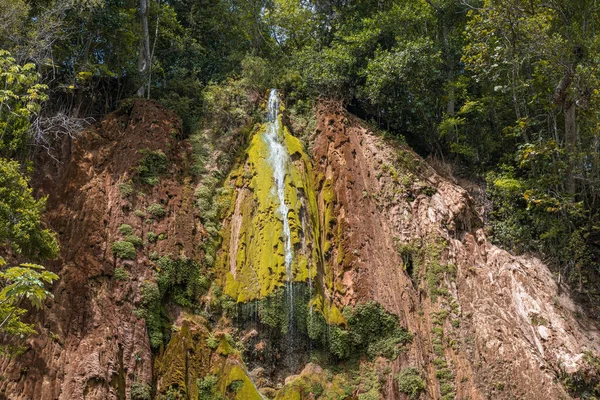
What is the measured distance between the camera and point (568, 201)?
1822cm

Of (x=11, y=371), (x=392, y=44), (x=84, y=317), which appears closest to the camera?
(x=11, y=371)

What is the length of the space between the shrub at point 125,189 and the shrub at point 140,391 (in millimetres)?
6050

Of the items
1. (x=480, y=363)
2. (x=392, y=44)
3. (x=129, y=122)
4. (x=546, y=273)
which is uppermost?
(x=392, y=44)

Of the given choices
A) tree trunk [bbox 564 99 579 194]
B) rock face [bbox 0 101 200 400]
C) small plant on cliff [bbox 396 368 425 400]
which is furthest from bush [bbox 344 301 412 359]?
tree trunk [bbox 564 99 579 194]

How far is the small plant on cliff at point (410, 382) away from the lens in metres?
14.9

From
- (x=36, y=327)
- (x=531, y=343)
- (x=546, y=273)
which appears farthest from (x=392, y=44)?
(x=36, y=327)

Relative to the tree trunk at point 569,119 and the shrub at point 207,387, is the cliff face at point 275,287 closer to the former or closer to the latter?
the shrub at point 207,387

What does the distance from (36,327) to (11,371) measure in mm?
1179

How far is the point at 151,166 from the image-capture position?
18.0 meters

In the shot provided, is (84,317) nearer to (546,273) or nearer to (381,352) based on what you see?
(381,352)

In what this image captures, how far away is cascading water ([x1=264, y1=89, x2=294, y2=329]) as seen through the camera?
16828 mm

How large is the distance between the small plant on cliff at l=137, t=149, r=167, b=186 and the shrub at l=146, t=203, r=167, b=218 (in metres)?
0.87

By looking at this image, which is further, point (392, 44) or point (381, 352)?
point (392, 44)

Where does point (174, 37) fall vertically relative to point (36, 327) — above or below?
above
